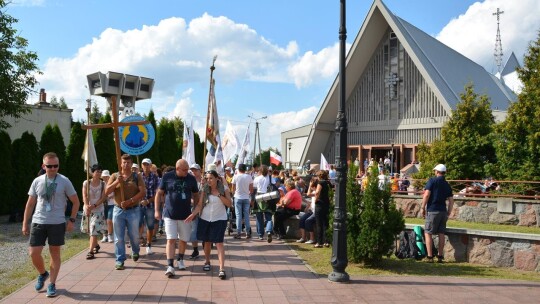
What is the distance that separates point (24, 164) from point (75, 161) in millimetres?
1842

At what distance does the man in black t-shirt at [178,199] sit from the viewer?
25.8ft

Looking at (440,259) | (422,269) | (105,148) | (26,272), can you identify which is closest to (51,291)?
(26,272)

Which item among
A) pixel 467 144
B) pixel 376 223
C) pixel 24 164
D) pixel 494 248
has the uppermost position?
pixel 467 144

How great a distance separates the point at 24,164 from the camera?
17438mm

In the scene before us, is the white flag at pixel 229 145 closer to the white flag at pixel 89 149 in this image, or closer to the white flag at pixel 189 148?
the white flag at pixel 189 148

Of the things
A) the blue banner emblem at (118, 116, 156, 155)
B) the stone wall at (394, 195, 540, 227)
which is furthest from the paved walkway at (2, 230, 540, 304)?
the stone wall at (394, 195, 540, 227)

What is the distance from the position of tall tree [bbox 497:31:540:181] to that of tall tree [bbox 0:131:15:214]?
682 inches

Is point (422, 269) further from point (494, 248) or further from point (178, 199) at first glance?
point (178, 199)

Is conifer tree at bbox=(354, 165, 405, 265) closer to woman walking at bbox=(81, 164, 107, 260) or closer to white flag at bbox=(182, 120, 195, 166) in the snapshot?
woman walking at bbox=(81, 164, 107, 260)

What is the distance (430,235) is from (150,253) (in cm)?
560

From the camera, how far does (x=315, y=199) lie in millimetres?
10914

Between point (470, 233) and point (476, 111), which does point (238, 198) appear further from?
point (476, 111)

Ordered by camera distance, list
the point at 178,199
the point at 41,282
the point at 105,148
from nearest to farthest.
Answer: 1. the point at 41,282
2. the point at 178,199
3. the point at 105,148

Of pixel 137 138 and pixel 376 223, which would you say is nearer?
pixel 376 223
